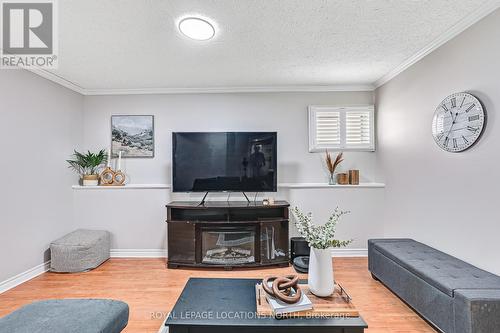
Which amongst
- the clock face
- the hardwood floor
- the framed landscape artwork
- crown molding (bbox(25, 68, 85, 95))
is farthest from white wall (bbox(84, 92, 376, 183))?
the clock face

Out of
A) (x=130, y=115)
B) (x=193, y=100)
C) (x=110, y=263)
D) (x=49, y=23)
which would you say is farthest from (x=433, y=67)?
(x=110, y=263)

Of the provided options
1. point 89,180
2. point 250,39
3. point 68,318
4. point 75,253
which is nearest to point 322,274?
point 68,318

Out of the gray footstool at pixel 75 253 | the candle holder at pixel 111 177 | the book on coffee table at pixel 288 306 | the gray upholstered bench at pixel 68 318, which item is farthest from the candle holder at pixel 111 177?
the book on coffee table at pixel 288 306

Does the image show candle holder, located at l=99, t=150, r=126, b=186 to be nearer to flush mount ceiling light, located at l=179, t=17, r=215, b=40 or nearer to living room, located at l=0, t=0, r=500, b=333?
living room, located at l=0, t=0, r=500, b=333

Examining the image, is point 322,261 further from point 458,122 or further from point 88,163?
point 88,163

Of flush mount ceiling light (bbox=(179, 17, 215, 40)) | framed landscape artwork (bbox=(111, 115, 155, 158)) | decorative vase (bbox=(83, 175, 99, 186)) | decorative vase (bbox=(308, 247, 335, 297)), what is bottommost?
decorative vase (bbox=(308, 247, 335, 297))

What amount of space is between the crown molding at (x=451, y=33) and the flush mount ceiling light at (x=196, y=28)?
2.01 m

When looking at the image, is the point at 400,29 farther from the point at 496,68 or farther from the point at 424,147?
the point at 424,147

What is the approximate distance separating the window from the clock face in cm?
125

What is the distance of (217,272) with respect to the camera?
10.3 ft

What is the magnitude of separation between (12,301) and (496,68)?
14.6 feet

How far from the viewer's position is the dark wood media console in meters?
3.23
